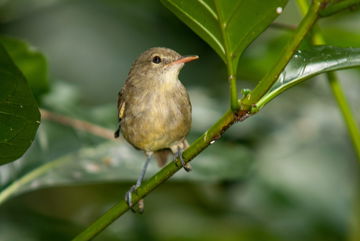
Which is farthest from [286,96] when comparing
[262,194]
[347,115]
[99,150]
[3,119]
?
[3,119]

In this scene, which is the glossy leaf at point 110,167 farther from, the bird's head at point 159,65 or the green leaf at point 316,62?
the green leaf at point 316,62

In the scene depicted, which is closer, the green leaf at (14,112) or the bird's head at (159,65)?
the green leaf at (14,112)

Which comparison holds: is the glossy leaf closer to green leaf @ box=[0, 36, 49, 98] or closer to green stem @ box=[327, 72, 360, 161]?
green leaf @ box=[0, 36, 49, 98]

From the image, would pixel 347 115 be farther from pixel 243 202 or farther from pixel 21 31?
pixel 21 31

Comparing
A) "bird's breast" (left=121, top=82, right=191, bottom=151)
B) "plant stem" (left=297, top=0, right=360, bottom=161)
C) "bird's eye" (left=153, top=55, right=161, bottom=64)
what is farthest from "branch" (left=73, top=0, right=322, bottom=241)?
"bird's eye" (left=153, top=55, right=161, bottom=64)

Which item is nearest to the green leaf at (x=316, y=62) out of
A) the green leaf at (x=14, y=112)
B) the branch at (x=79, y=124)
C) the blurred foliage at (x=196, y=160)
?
the green leaf at (x=14, y=112)
